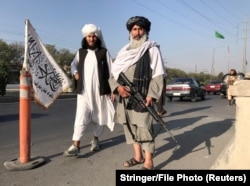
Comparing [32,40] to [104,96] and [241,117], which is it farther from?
[241,117]

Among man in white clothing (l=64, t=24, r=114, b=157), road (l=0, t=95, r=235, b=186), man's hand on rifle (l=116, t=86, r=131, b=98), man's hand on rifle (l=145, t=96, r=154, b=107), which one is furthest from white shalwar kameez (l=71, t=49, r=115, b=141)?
man's hand on rifle (l=145, t=96, r=154, b=107)

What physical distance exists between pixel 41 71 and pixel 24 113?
2.13 feet

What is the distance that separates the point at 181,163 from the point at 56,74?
7.19 feet

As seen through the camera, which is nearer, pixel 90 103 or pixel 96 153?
pixel 90 103

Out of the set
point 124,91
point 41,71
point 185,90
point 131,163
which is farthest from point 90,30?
point 185,90

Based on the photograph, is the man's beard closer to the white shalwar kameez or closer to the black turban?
the black turban

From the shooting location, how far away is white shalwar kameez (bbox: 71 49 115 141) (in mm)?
5164

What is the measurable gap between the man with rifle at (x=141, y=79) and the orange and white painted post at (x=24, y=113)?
3.75 ft

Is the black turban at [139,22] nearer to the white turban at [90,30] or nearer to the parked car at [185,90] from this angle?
the white turban at [90,30]

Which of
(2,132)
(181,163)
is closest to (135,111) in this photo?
(181,163)

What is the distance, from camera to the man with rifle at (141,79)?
427cm

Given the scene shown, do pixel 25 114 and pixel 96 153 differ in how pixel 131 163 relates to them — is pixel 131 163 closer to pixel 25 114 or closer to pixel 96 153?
pixel 96 153

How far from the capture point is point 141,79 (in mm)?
4316

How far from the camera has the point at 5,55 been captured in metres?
56.6
